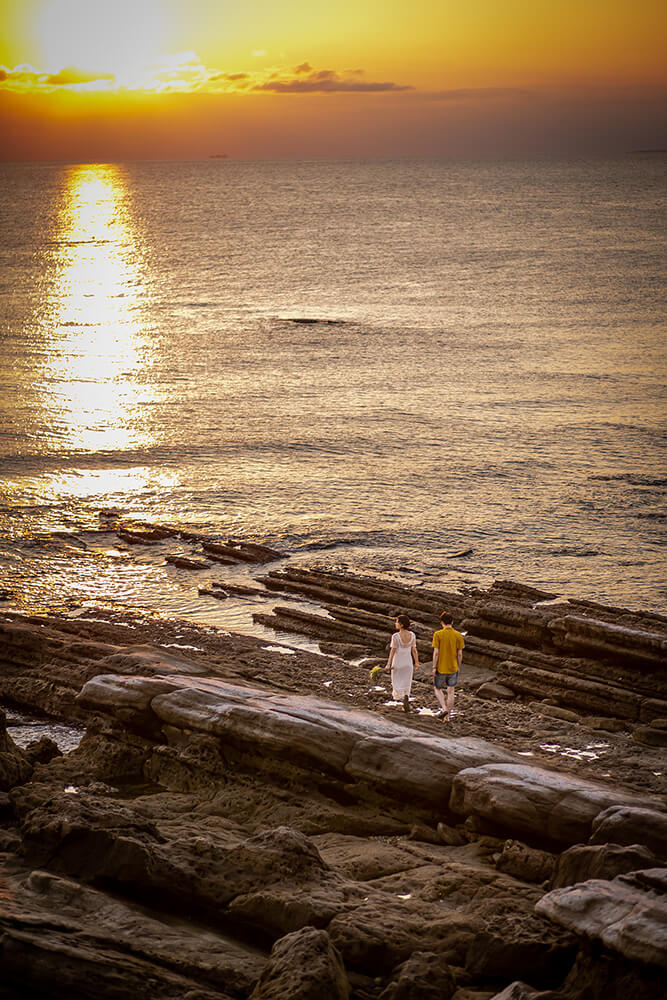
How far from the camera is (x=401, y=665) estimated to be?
1505 centimetres

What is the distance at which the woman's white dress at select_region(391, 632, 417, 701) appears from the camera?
15.0 m

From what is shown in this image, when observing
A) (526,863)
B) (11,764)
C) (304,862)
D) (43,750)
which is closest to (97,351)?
(43,750)

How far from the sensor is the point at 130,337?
2507 inches

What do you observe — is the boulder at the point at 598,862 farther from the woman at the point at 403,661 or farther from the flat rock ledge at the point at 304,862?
the woman at the point at 403,661

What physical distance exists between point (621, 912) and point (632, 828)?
1.87 meters

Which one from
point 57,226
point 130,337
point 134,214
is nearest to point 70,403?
point 130,337

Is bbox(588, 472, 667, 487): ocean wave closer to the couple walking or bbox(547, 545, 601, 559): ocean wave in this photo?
bbox(547, 545, 601, 559): ocean wave

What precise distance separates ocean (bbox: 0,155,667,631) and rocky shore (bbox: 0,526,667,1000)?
702cm

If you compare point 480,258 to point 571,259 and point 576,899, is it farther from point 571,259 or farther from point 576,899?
point 576,899

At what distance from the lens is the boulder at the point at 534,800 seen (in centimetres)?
996

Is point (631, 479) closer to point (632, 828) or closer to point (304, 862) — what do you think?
point (632, 828)

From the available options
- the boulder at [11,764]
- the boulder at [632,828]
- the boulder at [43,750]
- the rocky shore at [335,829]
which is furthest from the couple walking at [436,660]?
the boulder at [11,764]

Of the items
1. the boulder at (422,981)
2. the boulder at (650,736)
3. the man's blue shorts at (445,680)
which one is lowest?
the boulder at (650,736)

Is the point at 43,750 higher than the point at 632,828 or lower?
lower
